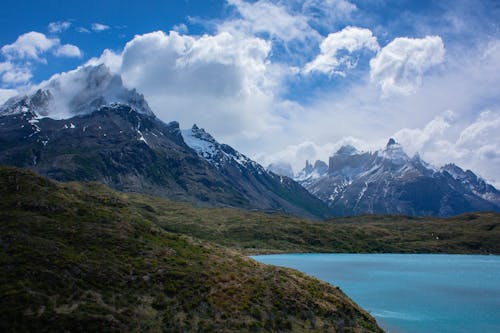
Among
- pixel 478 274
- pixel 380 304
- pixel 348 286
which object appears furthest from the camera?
pixel 478 274

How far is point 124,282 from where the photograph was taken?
4850 centimetres

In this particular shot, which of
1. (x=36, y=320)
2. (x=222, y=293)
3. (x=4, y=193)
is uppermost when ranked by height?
(x=4, y=193)

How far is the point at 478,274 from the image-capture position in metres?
132

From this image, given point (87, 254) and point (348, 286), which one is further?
point (348, 286)

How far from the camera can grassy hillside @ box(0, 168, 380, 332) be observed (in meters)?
41.0

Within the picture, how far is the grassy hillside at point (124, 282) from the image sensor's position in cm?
4103

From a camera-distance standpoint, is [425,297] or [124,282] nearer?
[124,282]

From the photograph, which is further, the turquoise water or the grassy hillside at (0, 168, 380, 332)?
the turquoise water

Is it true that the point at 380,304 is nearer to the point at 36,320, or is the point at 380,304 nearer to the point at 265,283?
the point at 265,283

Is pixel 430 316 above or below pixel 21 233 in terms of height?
below

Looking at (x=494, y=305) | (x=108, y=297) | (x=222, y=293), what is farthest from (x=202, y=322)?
(x=494, y=305)

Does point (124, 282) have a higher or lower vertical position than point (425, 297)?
lower

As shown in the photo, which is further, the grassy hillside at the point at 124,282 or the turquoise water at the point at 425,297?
the turquoise water at the point at 425,297

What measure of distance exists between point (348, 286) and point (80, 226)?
66012 mm
